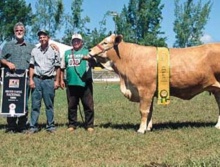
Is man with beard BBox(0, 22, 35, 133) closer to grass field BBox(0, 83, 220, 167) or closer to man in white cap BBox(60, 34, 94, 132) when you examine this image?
man in white cap BBox(60, 34, 94, 132)

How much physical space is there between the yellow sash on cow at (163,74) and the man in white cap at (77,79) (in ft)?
4.94

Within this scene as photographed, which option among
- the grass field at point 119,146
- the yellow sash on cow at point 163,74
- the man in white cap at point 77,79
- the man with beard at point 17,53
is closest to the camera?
the grass field at point 119,146

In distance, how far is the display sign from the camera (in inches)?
382

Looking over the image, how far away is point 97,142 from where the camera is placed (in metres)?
8.49

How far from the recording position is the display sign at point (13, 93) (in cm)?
971

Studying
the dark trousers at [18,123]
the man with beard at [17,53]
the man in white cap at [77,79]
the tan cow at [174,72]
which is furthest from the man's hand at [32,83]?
the tan cow at [174,72]

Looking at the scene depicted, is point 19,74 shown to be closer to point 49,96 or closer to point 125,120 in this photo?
A: point 49,96

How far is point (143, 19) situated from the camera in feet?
213

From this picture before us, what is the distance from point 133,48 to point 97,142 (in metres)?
2.44

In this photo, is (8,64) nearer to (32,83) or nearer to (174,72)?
(32,83)

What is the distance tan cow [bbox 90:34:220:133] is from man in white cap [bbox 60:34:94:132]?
1.01ft

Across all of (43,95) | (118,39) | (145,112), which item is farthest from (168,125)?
(43,95)

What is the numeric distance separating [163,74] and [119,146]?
211 centimetres

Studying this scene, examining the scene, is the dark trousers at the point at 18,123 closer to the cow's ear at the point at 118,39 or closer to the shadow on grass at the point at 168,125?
the shadow on grass at the point at 168,125
